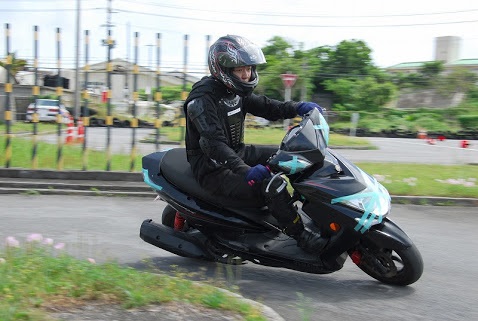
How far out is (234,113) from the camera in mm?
5082

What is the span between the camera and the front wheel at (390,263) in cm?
453

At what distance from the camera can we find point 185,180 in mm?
5133

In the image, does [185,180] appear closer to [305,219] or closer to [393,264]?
[305,219]

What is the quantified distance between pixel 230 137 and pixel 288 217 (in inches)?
36.3

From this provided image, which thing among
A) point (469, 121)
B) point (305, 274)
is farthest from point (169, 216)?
point (469, 121)

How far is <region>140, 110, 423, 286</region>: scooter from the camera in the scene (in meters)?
4.47

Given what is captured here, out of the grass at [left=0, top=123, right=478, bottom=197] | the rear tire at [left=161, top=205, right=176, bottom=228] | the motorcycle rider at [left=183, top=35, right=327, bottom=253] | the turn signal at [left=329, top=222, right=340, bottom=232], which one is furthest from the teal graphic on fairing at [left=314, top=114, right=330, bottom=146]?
the grass at [left=0, top=123, right=478, bottom=197]

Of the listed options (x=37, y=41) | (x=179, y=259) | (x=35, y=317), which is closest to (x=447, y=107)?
(x=37, y=41)

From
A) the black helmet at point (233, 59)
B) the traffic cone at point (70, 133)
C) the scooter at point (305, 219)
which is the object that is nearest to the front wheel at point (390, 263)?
the scooter at point (305, 219)

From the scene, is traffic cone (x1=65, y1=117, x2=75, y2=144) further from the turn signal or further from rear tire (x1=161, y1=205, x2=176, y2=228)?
the turn signal

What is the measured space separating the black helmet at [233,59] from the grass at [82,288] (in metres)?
1.67

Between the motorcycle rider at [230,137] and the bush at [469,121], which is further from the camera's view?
the bush at [469,121]

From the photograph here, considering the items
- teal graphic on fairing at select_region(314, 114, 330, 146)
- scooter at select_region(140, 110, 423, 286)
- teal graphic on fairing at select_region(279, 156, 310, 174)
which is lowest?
scooter at select_region(140, 110, 423, 286)

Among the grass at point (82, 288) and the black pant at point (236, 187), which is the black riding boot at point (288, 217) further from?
the grass at point (82, 288)
